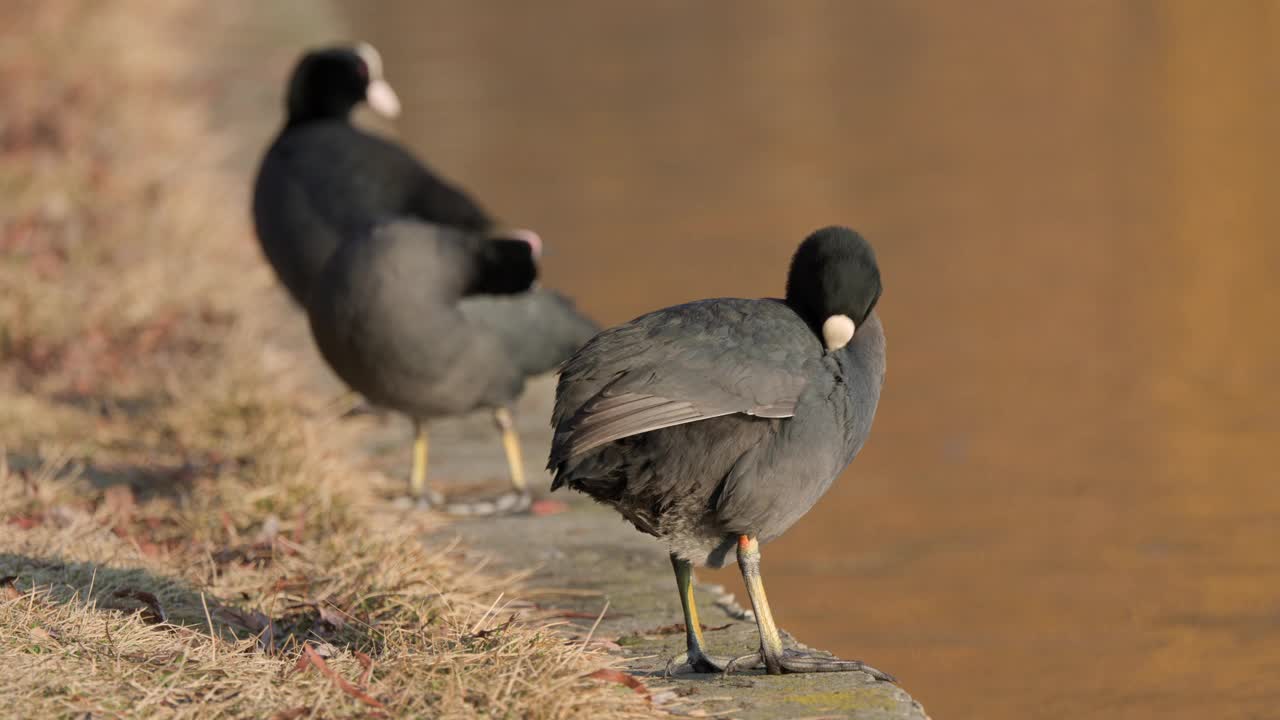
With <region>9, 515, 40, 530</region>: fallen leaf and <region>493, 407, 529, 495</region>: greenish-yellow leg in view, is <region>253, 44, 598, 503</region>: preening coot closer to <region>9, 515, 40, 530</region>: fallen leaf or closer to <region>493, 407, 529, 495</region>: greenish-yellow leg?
<region>493, 407, 529, 495</region>: greenish-yellow leg

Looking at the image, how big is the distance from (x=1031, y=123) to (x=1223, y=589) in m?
8.64

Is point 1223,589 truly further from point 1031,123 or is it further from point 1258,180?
point 1031,123

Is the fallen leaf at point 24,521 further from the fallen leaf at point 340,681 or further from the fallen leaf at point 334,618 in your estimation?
the fallen leaf at point 340,681

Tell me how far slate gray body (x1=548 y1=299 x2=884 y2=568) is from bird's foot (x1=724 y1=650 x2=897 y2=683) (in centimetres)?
25

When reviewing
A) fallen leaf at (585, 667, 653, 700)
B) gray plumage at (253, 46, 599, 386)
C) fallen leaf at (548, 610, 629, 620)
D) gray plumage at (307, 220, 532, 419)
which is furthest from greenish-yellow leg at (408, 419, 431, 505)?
fallen leaf at (585, 667, 653, 700)

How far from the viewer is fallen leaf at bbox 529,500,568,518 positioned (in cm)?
623

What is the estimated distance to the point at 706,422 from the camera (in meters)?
4.18

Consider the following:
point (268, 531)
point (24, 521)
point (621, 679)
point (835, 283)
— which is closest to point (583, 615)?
point (268, 531)

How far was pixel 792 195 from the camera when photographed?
40.5ft

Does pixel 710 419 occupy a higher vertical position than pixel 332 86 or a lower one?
lower

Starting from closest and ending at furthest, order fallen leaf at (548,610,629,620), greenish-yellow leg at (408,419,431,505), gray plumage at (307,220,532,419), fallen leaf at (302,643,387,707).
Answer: fallen leaf at (302,643,387,707), fallen leaf at (548,610,629,620), gray plumage at (307,220,532,419), greenish-yellow leg at (408,419,431,505)

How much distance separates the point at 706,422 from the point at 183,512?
87.3 inches

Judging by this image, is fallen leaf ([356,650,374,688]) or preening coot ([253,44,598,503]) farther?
preening coot ([253,44,598,503])

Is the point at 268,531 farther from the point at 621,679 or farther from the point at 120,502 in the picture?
the point at 621,679
